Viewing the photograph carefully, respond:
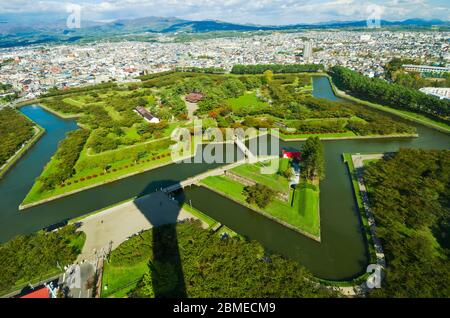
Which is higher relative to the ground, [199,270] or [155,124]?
[155,124]

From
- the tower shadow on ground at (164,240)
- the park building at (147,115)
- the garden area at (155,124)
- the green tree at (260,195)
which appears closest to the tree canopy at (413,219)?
the green tree at (260,195)

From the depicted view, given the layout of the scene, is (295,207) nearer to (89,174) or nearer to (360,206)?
(360,206)

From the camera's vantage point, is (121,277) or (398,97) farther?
(398,97)

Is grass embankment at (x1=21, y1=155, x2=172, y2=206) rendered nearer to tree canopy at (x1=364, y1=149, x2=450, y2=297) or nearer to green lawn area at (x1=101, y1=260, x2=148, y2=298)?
green lawn area at (x1=101, y1=260, x2=148, y2=298)

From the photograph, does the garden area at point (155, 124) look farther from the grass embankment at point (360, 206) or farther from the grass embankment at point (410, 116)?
the grass embankment at point (360, 206)

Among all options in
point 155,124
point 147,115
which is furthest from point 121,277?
point 147,115

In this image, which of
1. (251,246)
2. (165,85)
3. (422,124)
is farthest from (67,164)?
(422,124)

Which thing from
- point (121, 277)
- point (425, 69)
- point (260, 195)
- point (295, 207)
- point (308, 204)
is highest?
point (425, 69)
